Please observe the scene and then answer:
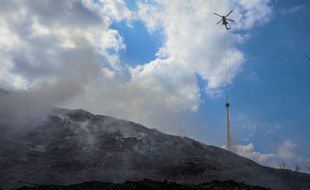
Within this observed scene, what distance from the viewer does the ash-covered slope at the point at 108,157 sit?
1799 inches

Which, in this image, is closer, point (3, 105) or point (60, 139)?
point (60, 139)

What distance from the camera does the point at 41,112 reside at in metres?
63.4

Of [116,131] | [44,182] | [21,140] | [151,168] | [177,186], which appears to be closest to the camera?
[177,186]

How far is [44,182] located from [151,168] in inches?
557

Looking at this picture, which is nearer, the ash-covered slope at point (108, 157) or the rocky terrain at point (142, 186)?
the rocky terrain at point (142, 186)

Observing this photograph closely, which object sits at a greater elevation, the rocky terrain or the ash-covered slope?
the ash-covered slope

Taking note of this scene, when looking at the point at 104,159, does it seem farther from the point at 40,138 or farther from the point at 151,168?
the point at 40,138

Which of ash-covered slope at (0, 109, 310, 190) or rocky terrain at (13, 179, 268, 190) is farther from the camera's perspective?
ash-covered slope at (0, 109, 310, 190)

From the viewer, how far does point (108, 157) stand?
51.2 metres

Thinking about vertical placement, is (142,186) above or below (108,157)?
below

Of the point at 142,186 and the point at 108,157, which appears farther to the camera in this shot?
the point at 108,157

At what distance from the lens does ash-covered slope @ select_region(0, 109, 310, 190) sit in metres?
45.7

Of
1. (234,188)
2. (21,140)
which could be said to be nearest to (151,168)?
(234,188)

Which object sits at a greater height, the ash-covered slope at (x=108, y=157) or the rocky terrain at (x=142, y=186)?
the ash-covered slope at (x=108, y=157)
